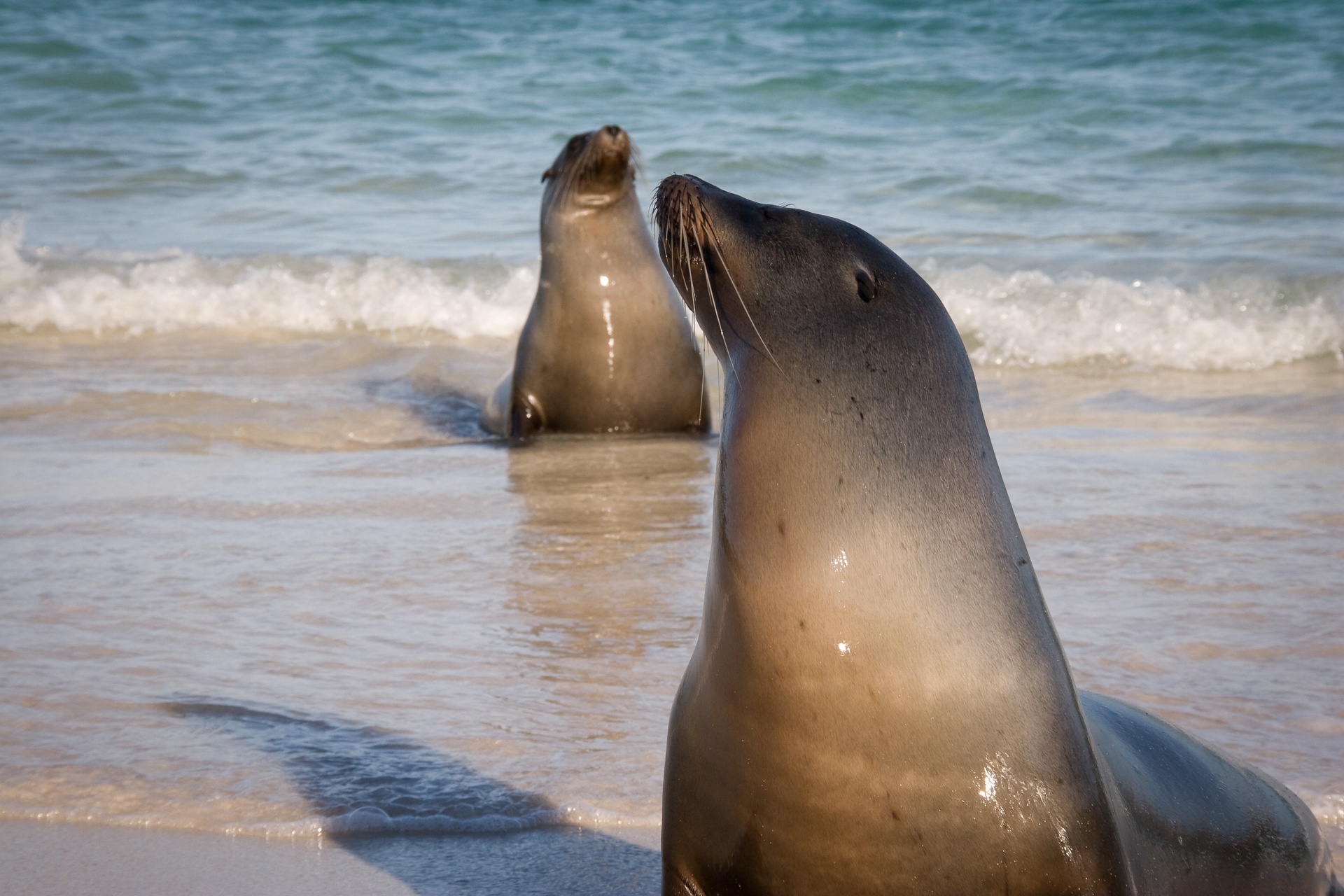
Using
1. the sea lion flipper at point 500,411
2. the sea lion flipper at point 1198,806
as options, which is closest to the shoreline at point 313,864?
the sea lion flipper at point 1198,806

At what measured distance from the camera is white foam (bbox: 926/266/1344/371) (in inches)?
364

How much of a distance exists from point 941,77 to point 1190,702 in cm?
1615

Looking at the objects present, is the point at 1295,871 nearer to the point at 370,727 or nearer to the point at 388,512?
the point at 370,727

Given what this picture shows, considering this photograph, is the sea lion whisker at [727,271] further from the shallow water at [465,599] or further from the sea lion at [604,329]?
the sea lion at [604,329]

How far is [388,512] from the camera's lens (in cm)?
583

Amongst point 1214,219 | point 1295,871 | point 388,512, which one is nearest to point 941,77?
point 1214,219

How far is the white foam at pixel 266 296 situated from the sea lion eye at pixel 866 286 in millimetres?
8895

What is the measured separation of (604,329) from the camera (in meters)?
7.79

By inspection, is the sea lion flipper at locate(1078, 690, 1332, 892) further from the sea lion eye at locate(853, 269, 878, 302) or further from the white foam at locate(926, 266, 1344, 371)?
the white foam at locate(926, 266, 1344, 371)

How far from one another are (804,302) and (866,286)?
0.11m

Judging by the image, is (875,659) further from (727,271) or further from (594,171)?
(594,171)

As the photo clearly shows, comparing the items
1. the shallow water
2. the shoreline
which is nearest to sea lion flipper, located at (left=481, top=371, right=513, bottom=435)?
the shallow water

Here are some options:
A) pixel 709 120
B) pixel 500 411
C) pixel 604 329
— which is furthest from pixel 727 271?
pixel 709 120

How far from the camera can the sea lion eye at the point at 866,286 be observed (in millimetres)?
2645
